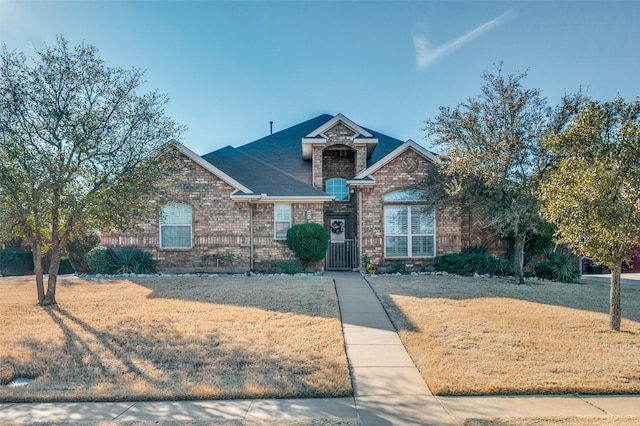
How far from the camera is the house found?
48.2ft

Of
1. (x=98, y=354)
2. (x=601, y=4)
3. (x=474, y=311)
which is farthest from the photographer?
(x=601, y=4)

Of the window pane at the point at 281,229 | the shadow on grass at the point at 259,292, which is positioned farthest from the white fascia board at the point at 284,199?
the shadow on grass at the point at 259,292

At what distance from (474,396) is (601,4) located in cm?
1025

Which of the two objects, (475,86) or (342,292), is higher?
(475,86)

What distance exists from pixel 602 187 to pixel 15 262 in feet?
69.1

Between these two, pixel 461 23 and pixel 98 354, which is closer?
pixel 98 354

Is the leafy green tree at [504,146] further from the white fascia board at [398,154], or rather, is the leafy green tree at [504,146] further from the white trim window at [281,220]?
the white trim window at [281,220]

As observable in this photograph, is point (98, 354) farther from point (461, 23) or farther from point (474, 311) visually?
point (461, 23)

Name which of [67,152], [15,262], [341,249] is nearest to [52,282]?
[67,152]

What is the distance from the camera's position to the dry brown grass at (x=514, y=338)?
16.1 feet

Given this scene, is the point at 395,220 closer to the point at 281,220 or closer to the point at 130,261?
the point at 281,220

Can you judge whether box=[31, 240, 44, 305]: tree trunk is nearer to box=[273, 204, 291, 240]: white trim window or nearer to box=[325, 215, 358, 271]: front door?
box=[273, 204, 291, 240]: white trim window

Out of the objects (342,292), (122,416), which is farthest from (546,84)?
(122,416)

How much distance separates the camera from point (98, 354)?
19.9ft
